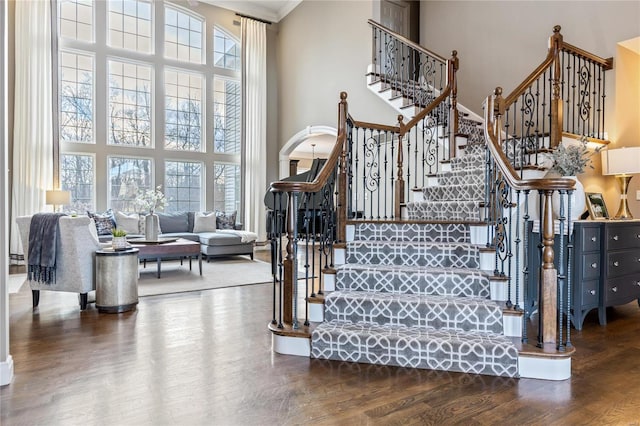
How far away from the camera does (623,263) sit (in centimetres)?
385

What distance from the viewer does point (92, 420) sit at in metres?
2.00

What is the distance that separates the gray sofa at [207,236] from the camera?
24.8ft

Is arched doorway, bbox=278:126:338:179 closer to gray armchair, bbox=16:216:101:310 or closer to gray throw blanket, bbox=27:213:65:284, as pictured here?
gray armchair, bbox=16:216:101:310

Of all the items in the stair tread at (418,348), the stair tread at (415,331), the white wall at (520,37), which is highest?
the white wall at (520,37)

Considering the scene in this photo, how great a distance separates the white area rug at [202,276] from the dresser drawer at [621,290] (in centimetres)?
384

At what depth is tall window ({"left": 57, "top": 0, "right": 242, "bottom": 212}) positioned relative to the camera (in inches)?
319

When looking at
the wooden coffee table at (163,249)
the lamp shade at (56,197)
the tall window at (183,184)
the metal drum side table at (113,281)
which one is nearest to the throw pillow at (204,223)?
the tall window at (183,184)

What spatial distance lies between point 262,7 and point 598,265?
348 inches

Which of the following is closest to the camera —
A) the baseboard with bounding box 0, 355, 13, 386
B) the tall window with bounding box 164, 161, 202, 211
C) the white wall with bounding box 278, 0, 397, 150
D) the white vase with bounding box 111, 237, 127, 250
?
the baseboard with bounding box 0, 355, 13, 386

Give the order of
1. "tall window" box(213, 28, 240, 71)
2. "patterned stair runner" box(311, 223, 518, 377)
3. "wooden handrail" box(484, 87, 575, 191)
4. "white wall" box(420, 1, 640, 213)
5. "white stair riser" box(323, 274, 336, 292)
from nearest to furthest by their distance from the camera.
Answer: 1. "wooden handrail" box(484, 87, 575, 191)
2. "patterned stair runner" box(311, 223, 518, 377)
3. "white stair riser" box(323, 274, 336, 292)
4. "white wall" box(420, 1, 640, 213)
5. "tall window" box(213, 28, 240, 71)

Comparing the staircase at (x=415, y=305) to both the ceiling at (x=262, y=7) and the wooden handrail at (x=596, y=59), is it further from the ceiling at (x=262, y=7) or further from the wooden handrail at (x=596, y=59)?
the ceiling at (x=262, y=7)

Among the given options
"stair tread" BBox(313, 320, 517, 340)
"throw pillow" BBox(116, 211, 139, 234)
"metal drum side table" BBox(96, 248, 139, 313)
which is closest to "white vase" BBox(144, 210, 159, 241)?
"throw pillow" BBox(116, 211, 139, 234)

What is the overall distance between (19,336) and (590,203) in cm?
531

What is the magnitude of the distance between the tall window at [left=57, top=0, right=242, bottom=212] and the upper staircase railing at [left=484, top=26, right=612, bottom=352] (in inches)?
247
